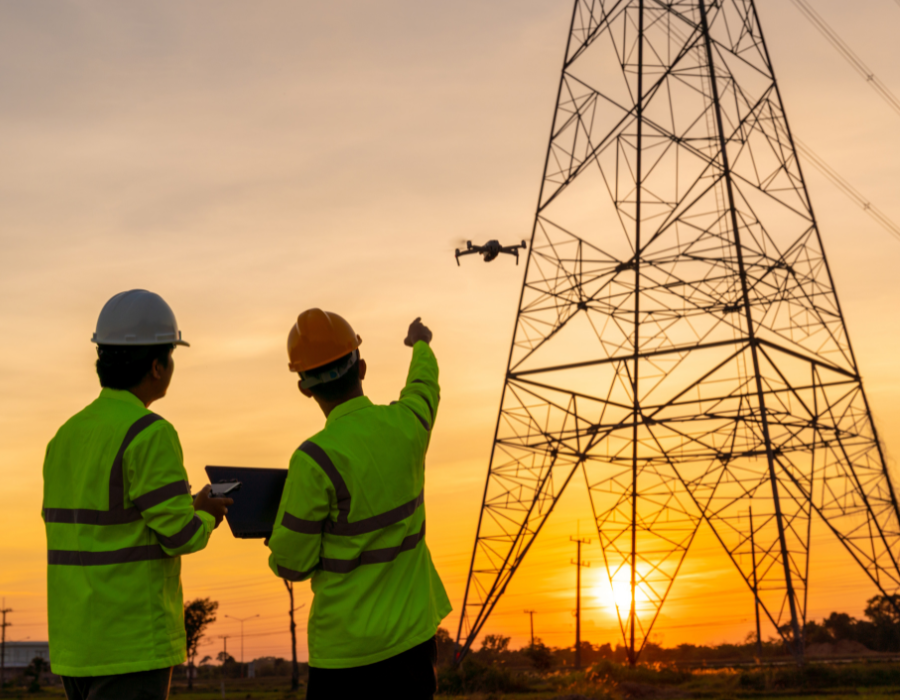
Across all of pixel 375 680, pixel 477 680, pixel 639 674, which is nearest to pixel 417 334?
pixel 375 680

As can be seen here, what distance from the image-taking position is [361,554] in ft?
13.3

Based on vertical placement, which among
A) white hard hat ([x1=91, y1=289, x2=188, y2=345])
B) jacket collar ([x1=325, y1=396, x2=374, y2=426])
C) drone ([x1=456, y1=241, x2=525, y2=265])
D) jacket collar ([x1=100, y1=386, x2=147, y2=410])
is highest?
drone ([x1=456, y1=241, x2=525, y2=265])

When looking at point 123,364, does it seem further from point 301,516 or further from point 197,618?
point 197,618

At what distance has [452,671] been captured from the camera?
76.1ft

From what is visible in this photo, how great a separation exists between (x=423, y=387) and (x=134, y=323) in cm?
135

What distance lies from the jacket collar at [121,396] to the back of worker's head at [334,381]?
29.2 inches

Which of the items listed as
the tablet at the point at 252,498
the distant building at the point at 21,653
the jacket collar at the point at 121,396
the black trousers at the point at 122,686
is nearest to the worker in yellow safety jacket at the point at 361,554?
the tablet at the point at 252,498

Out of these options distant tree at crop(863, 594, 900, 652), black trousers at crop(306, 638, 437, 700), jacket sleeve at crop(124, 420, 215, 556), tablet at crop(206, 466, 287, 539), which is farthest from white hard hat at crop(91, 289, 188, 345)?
distant tree at crop(863, 594, 900, 652)

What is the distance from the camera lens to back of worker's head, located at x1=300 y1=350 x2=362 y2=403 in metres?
4.39

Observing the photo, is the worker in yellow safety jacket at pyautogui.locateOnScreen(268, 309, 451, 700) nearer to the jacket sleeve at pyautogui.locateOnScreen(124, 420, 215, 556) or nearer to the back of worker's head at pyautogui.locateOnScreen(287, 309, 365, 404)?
the back of worker's head at pyautogui.locateOnScreen(287, 309, 365, 404)

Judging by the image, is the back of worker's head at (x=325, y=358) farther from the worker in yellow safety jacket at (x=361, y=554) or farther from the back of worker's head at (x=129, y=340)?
the back of worker's head at (x=129, y=340)

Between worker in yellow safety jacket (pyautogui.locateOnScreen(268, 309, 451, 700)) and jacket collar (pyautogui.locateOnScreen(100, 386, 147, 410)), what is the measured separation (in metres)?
0.83

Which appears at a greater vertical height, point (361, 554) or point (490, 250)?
point (490, 250)

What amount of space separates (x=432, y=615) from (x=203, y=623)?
7264 centimetres
